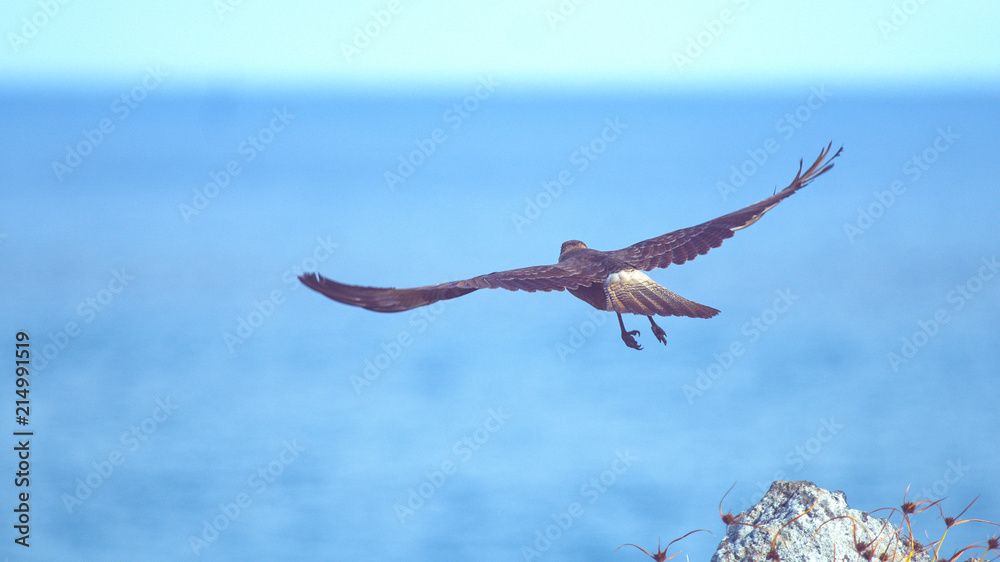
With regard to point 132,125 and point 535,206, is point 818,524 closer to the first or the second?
point 535,206

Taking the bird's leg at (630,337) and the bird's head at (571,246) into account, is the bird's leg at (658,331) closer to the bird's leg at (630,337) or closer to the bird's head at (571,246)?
the bird's leg at (630,337)

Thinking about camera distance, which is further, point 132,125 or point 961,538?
point 132,125

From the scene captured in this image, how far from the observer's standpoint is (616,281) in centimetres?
694

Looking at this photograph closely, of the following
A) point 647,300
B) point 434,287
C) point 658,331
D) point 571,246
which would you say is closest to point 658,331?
point 658,331

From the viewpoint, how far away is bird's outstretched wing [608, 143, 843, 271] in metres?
7.03

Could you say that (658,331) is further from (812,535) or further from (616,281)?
(812,535)

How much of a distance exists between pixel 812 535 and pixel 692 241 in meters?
2.73

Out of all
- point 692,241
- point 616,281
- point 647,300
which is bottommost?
point 647,300

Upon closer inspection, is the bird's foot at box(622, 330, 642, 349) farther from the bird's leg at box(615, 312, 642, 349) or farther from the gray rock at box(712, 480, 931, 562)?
the gray rock at box(712, 480, 931, 562)

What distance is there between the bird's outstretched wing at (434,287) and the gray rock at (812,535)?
6.27ft

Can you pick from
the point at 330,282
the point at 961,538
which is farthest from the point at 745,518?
the point at 961,538

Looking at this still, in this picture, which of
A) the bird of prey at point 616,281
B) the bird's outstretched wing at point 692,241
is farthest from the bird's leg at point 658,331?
the bird's outstretched wing at point 692,241

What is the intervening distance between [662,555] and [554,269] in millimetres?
2632

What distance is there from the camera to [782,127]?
65.4 meters
